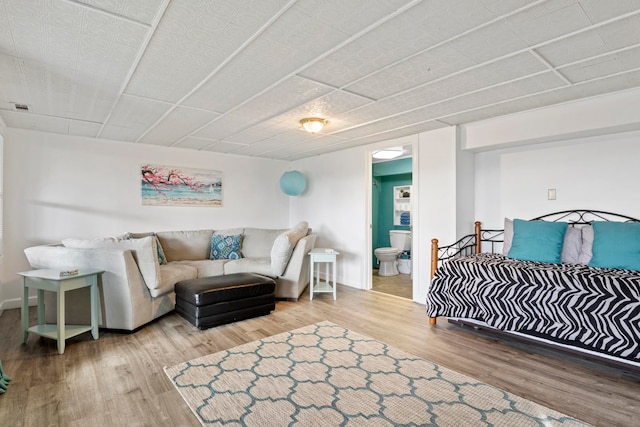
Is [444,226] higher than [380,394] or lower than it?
higher

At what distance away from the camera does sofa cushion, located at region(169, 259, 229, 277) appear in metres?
4.37

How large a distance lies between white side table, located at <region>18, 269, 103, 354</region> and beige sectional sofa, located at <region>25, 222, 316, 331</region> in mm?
142

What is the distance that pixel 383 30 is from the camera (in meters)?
1.87

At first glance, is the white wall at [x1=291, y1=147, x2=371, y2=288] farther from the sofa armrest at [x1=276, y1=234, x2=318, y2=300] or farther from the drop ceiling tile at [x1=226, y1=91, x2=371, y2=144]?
the drop ceiling tile at [x1=226, y1=91, x2=371, y2=144]

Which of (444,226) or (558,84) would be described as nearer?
(558,84)

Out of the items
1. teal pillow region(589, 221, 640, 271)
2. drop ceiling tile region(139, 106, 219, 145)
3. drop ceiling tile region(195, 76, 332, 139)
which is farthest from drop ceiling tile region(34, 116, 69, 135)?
teal pillow region(589, 221, 640, 271)

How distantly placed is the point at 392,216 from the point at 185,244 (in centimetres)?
405

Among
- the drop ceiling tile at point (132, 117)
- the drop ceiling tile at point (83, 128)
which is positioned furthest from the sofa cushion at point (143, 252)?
the drop ceiling tile at point (83, 128)

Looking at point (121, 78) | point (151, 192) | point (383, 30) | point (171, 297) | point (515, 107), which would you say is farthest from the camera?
point (151, 192)

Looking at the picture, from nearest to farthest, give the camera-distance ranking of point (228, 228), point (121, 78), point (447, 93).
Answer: point (121, 78)
point (447, 93)
point (228, 228)

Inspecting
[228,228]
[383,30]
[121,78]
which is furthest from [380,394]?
[228,228]

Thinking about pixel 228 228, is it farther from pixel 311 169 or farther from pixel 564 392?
pixel 564 392

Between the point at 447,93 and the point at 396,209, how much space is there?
4.13 meters

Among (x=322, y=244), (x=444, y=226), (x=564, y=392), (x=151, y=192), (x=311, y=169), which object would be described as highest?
(x=311, y=169)
